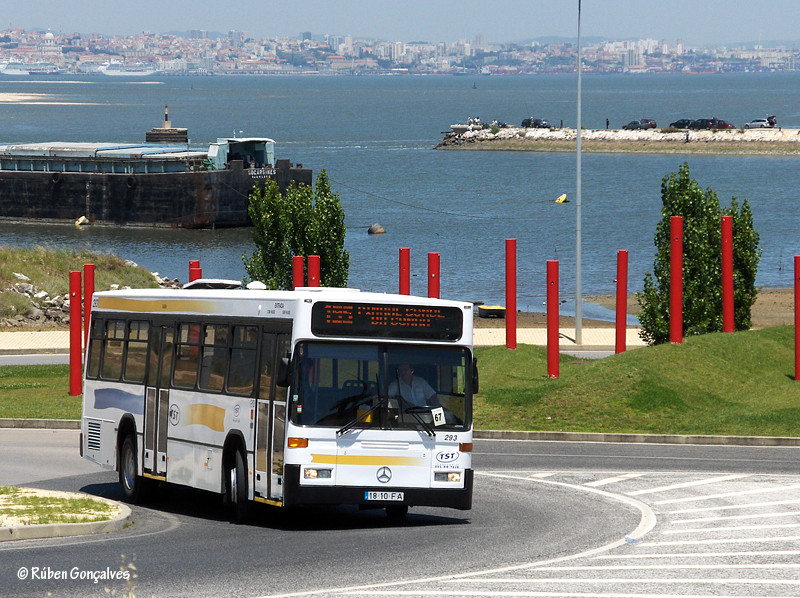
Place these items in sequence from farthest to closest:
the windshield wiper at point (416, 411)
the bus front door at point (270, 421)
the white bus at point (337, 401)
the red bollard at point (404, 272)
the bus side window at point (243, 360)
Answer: the red bollard at point (404, 272) → the bus side window at point (243, 360) → the windshield wiper at point (416, 411) → the bus front door at point (270, 421) → the white bus at point (337, 401)

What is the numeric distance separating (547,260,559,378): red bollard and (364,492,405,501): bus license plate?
589 inches

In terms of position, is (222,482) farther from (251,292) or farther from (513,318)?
(513,318)

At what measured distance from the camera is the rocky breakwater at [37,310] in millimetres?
46969

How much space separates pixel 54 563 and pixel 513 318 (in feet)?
70.5

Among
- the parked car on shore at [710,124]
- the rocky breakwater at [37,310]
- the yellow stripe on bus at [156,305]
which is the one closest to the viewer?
the yellow stripe on bus at [156,305]

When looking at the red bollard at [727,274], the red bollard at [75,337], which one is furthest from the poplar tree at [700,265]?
the red bollard at [75,337]

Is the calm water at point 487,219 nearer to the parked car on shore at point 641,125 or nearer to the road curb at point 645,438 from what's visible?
the parked car on shore at point 641,125

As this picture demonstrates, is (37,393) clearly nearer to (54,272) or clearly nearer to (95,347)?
(95,347)

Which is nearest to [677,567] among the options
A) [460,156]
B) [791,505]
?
[791,505]

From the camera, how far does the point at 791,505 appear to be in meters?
16.5

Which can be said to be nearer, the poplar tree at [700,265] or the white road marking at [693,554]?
the white road marking at [693,554]

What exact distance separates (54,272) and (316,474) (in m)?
42.5

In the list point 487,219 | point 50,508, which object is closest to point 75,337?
point 50,508

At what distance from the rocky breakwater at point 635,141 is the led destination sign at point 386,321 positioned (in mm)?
157750
